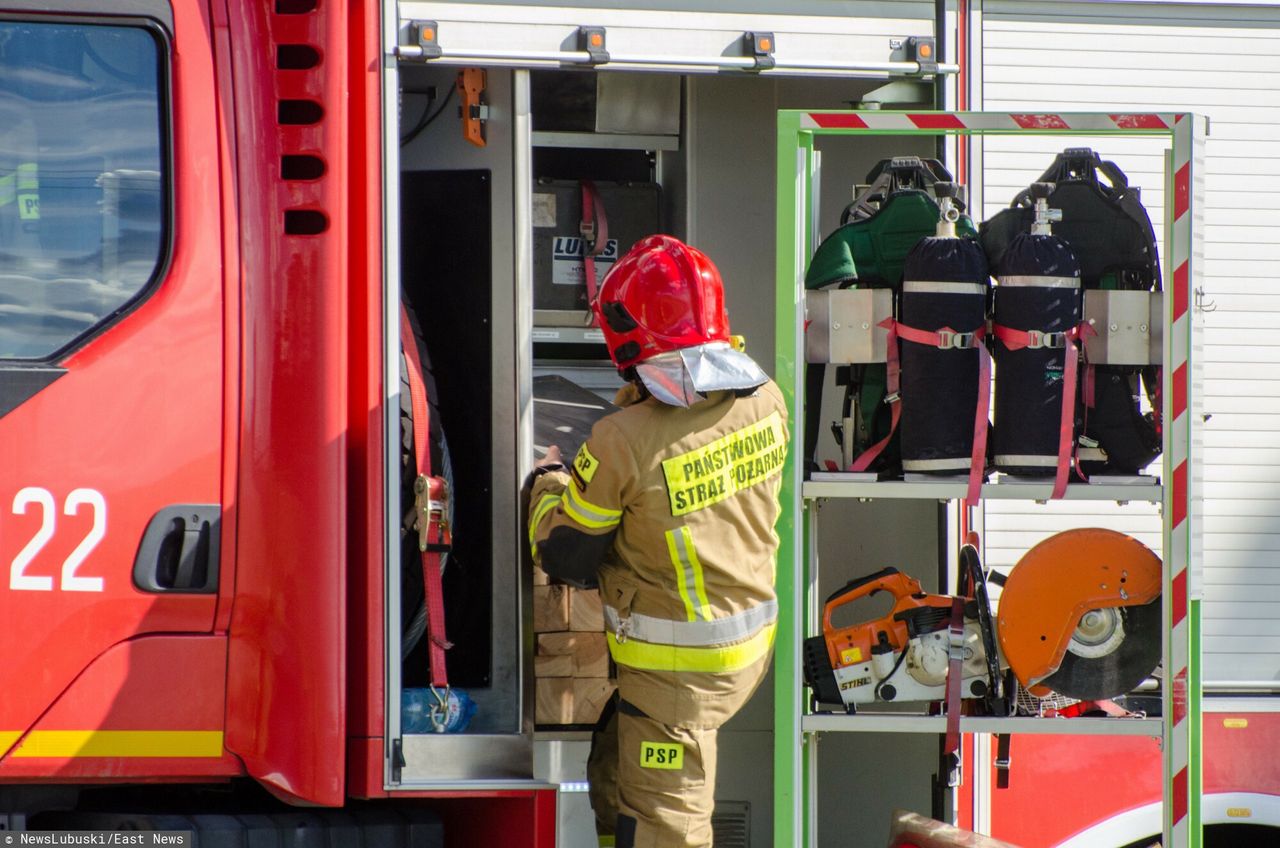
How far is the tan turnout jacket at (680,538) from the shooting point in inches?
115

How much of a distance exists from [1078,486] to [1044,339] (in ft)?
1.08

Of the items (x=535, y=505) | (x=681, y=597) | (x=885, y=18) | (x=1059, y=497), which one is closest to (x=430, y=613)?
(x=535, y=505)

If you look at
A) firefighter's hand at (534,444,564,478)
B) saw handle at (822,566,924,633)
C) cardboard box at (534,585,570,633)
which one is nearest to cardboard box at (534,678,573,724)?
cardboard box at (534,585,570,633)


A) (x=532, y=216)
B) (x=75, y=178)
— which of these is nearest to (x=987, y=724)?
(x=532, y=216)

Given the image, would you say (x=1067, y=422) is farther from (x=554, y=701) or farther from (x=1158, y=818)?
(x=554, y=701)

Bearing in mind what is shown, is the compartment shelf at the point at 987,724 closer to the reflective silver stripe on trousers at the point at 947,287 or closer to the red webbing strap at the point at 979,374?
the red webbing strap at the point at 979,374

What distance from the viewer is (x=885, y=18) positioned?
3240mm

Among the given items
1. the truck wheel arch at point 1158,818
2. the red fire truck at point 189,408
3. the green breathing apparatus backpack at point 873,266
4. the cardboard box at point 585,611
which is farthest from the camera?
the truck wheel arch at point 1158,818

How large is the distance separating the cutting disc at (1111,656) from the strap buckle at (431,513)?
1.34 metres

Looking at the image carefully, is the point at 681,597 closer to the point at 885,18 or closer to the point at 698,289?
the point at 698,289

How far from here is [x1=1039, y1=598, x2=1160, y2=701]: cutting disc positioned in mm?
3018

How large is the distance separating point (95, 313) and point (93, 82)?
1.56 ft

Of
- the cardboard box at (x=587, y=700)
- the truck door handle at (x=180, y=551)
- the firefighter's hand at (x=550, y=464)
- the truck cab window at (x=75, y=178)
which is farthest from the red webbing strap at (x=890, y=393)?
the truck cab window at (x=75, y=178)

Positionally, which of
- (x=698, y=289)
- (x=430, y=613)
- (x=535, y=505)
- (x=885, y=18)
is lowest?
(x=430, y=613)
